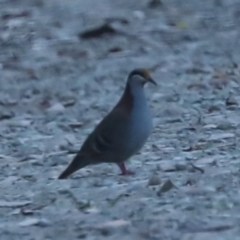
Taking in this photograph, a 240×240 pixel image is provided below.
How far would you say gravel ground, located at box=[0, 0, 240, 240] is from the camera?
6.11m

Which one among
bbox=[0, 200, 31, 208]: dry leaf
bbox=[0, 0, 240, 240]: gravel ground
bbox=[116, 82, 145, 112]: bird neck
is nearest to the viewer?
bbox=[0, 0, 240, 240]: gravel ground

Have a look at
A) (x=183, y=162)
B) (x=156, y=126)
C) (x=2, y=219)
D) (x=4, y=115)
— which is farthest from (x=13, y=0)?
(x=2, y=219)

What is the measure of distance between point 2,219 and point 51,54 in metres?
5.27

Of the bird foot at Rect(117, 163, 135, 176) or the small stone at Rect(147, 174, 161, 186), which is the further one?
the bird foot at Rect(117, 163, 135, 176)

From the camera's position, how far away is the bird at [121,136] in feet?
23.9

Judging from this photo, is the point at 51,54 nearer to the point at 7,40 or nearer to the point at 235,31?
the point at 7,40

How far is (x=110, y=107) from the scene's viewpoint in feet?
32.2

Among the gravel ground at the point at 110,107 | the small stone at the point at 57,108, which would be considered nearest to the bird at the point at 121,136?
the gravel ground at the point at 110,107


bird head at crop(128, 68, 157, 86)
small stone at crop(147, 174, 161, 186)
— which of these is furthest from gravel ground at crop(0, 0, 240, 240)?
bird head at crop(128, 68, 157, 86)

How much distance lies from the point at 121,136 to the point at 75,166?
321 millimetres

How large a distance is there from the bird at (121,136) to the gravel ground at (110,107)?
0.12 m

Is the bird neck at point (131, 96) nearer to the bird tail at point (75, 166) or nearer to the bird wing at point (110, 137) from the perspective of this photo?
the bird wing at point (110, 137)

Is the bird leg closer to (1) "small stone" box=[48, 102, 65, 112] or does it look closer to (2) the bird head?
(2) the bird head

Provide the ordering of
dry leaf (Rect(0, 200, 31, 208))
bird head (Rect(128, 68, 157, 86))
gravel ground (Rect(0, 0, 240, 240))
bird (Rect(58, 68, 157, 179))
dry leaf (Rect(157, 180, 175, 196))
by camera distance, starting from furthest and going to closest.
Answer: bird head (Rect(128, 68, 157, 86))
bird (Rect(58, 68, 157, 179))
dry leaf (Rect(0, 200, 31, 208))
dry leaf (Rect(157, 180, 175, 196))
gravel ground (Rect(0, 0, 240, 240))
